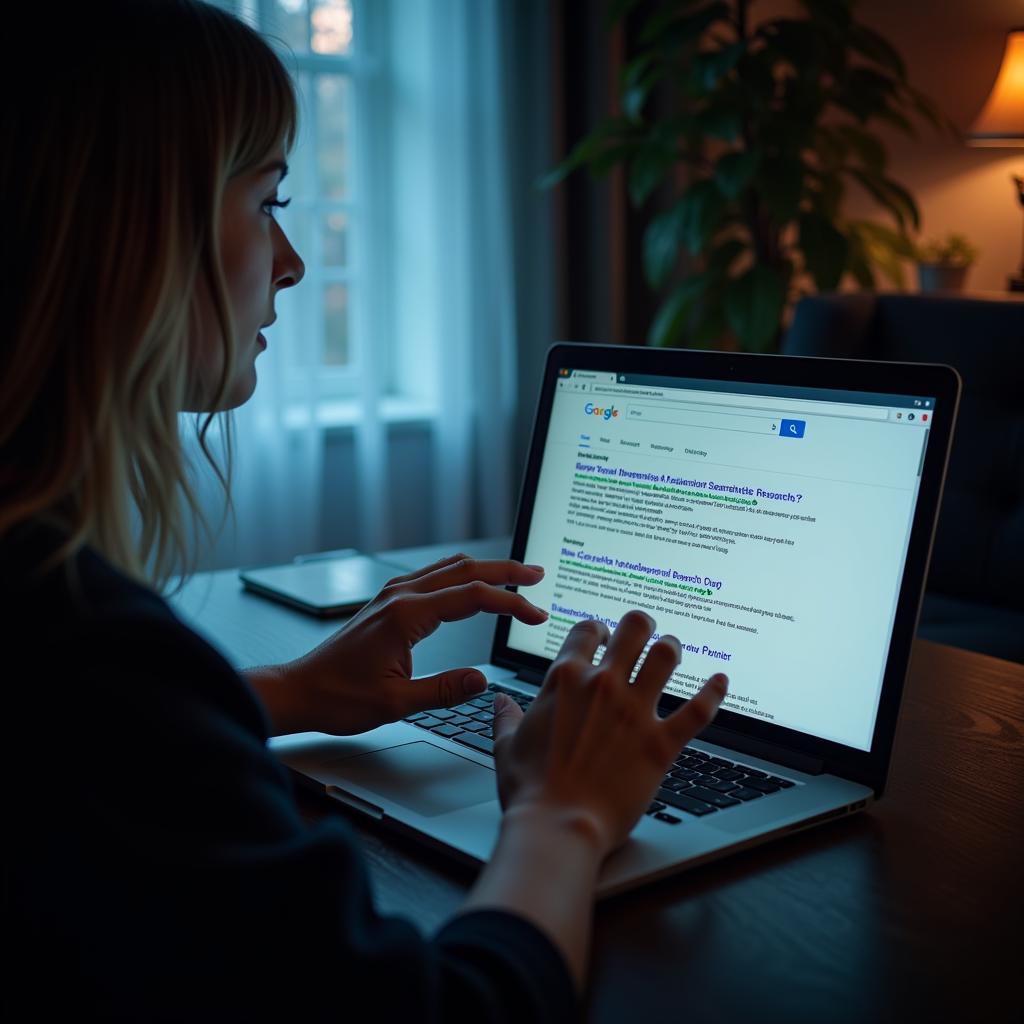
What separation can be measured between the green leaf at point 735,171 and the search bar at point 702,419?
5.49ft

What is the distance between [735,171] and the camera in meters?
2.46

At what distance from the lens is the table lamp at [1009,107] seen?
8.80 ft

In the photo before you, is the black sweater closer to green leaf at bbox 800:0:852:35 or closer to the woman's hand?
A: the woman's hand

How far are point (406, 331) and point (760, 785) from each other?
2.47 m

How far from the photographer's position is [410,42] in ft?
9.52

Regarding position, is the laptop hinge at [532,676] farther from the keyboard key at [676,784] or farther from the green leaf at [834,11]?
the green leaf at [834,11]

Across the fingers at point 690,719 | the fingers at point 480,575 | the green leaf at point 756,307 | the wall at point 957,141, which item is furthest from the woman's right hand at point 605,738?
the wall at point 957,141

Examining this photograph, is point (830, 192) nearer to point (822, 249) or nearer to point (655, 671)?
point (822, 249)

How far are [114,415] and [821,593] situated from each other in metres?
0.48

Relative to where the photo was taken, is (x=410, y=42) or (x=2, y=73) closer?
(x=2, y=73)

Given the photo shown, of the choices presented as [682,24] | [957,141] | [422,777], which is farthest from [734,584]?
[957,141]

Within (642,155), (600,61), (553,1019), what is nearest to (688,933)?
(553,1019)

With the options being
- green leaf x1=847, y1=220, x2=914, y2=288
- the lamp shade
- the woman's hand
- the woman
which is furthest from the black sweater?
the lamp shade

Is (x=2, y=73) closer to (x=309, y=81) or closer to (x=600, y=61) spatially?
(x=309, y=81)
